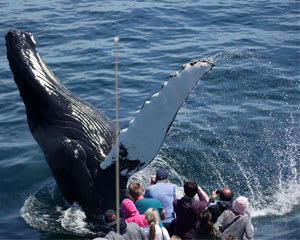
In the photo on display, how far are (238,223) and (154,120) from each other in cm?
220

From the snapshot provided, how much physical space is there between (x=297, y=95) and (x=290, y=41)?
613cm

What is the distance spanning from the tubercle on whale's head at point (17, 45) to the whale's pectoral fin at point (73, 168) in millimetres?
1736

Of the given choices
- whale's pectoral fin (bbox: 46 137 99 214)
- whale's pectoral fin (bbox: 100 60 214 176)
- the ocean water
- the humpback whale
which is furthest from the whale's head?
the ocean water

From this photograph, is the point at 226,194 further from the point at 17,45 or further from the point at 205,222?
the point at 17,45

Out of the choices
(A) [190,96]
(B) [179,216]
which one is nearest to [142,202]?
(B) [179,216]

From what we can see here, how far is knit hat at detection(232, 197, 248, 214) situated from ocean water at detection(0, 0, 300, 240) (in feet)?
5.99

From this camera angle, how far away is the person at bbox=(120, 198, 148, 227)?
8.88 meters

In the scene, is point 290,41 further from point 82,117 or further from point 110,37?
point 82,117

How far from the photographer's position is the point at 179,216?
360 inches

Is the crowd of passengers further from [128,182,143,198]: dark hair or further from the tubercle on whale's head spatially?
the tubercle on whale's head

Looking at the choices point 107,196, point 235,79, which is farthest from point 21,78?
point 235,79

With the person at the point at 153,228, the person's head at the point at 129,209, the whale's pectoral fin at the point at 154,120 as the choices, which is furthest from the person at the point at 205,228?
Answer: the whale's pectoral fin at the point at 154,120

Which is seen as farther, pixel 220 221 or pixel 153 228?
pixel 220 221

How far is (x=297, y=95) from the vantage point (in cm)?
1780
